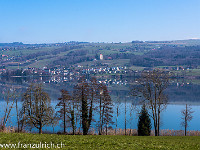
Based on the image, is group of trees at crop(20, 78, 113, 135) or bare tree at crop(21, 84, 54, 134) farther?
group of trees at crop(20, 78, 113, 135)

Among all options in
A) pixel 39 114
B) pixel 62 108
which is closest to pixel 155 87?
pixel 62 108

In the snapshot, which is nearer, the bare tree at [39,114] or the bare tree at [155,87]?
the bare tree at [39,114]

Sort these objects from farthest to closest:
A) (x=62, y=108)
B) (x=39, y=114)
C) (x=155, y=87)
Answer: (x=155, y=87) < (x=62, y=108) < (x=39, y=114)

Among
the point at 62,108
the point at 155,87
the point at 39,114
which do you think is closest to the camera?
the point at 39,114

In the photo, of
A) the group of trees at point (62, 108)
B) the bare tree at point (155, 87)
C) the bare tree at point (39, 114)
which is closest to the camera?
the bare tree at point (39, 114)

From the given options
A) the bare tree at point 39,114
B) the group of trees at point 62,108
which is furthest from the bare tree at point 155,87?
the bare tree at point 39,114

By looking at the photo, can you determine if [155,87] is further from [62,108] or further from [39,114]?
[39,114]

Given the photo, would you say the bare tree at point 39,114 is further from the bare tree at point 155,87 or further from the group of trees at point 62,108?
the bare tree at point 155,87

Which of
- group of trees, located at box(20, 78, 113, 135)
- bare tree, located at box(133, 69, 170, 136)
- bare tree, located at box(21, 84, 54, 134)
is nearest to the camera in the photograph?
bare tree, located at box(21, 84, 54, 134)

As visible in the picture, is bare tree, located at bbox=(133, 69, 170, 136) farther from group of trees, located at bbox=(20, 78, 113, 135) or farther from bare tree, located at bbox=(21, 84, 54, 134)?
bare tree, located at bbox=(21, 84, 54, 134)

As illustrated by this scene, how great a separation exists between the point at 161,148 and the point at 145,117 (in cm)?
2045

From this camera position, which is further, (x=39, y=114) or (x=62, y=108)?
(x=62, y=108)

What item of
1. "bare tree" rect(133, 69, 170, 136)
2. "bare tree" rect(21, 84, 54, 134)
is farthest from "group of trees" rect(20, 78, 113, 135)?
"bare tree" rect(133, 69, 170, 136)

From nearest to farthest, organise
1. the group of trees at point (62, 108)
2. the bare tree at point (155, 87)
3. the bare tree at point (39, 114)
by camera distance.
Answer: the bare tree at point (39, 114) < the group of trees at point (62, 108) < the bare tree at point (155, 87)
